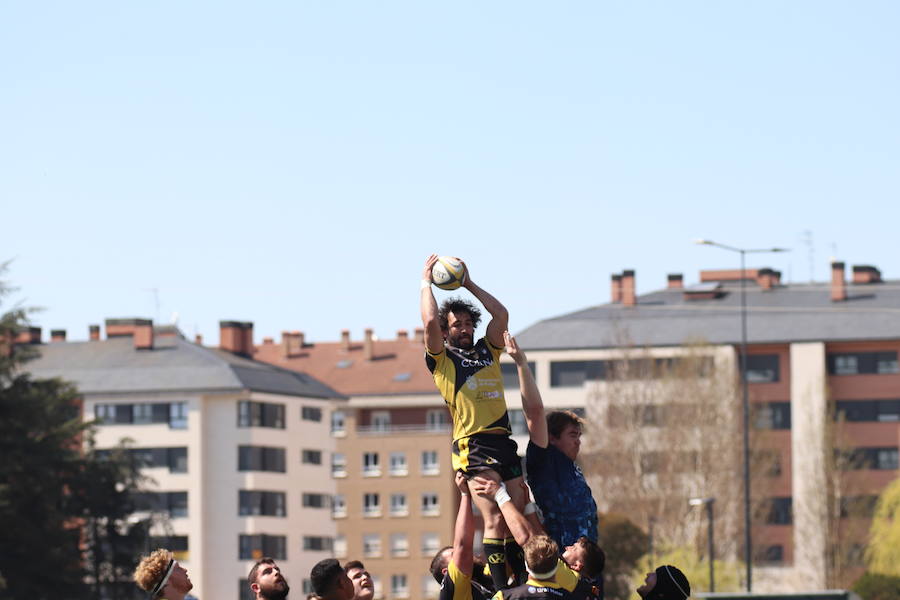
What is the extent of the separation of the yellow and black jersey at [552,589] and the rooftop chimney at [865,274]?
121 meters

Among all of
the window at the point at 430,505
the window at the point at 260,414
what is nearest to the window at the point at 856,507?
the window at the point at 430,505

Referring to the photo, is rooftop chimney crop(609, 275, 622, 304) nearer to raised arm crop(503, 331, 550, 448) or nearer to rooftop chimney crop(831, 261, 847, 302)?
rooftop chimney crop(831, 261, 847, 302)

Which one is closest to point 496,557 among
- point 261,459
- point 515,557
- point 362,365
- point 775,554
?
point 515,557

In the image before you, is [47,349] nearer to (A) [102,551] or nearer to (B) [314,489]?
(B) [314,489]

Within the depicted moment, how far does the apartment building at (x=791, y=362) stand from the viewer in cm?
10475

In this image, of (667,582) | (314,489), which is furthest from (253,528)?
(667,582)

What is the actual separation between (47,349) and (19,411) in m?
60.2

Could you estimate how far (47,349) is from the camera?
134 m

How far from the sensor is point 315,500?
13038 centimetres

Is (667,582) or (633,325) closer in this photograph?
(667,582)

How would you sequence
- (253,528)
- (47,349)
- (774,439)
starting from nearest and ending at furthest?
(774,439) → (253,528) → (47,349)

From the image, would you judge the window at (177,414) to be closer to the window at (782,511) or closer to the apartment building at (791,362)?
the apartment building at (791,362)

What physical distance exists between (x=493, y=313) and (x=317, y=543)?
117m

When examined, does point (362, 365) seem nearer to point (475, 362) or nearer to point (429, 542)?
point (429, 542)
